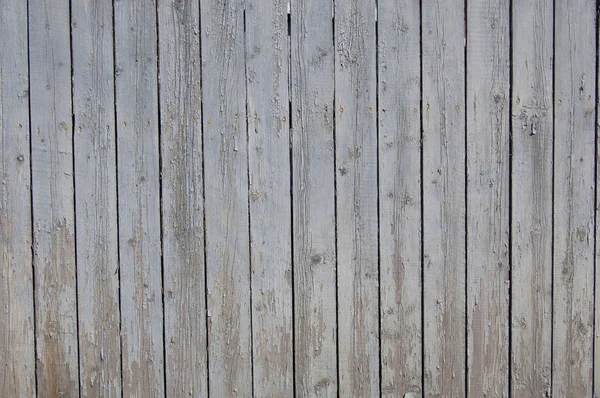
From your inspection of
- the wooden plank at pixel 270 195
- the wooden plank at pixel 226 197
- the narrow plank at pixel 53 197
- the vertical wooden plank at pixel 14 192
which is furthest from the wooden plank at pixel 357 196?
the vertical wooden plank at pixel 14 192

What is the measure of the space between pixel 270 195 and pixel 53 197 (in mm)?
735

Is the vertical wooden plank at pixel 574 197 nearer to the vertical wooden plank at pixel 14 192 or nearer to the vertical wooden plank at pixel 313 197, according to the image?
the vertical wooden plank at pixel 313 197

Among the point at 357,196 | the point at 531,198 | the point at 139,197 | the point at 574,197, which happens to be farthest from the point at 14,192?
the point at 574,197

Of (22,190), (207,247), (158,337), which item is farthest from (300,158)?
(22,190)

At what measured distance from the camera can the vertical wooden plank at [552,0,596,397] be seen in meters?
2.08

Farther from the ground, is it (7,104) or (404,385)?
(7,104)

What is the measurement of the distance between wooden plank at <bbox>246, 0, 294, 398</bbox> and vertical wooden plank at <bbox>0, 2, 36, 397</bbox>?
761 mm

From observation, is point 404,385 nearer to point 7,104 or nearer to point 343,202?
point 343,202

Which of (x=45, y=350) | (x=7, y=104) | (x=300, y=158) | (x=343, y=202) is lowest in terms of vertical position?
(x=45, y=350)

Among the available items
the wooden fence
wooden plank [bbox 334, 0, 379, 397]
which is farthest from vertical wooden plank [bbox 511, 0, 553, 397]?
wooden plank [bbox 334, 0, 379, 397]

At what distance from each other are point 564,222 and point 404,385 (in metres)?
0.80

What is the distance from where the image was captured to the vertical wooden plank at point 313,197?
2041 millimetres

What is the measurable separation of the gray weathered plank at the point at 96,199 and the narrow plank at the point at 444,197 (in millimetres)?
1070

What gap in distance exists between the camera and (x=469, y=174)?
2076 millimetres
